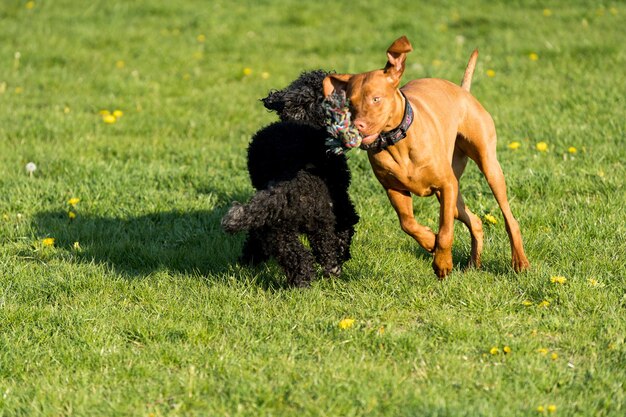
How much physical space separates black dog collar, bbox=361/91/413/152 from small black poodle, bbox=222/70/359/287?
551mm

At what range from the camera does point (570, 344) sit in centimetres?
450

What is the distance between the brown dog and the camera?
438cm

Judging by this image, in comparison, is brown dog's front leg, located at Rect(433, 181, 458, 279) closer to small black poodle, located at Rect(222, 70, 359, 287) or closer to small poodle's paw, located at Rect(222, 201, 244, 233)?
small black poodle, located at Rect(222, 70, 359, 287)

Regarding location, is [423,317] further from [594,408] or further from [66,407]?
[66,407]

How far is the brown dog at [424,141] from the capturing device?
4.38 m

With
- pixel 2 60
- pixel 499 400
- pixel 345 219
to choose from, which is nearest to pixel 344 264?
pixel 345 219

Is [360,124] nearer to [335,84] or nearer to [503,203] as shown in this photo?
[335,84]

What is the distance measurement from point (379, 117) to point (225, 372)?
4.77 feet

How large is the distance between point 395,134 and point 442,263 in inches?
37.6

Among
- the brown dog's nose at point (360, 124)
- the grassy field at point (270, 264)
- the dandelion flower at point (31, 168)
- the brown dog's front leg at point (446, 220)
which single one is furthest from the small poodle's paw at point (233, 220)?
the dandelion flower at point (31, 168)

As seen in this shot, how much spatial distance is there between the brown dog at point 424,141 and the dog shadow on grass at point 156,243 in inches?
42.0

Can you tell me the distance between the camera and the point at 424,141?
4703 mm

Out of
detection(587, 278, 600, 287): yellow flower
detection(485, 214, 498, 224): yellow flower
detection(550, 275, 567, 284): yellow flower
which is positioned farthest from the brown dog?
detection(485, 214, 498, 224): yellow flower

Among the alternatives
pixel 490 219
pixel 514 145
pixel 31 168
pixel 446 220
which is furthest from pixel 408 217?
pixel 31 168
